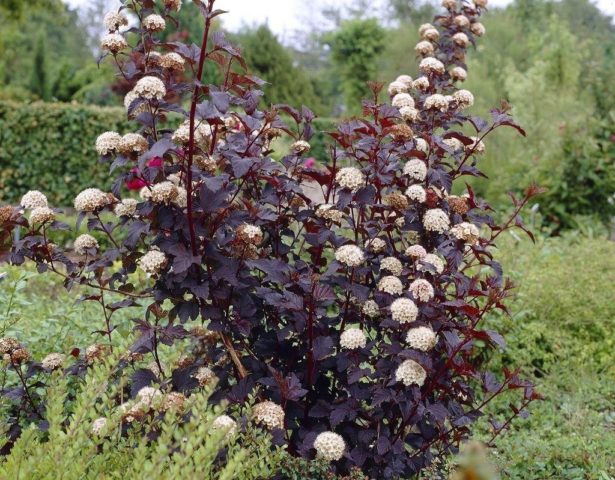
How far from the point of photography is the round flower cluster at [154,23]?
1.87 meters

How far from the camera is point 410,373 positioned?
1.81m

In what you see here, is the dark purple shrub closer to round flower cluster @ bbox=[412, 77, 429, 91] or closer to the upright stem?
the upright stem

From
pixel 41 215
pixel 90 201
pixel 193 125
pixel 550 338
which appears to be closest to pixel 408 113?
pixel 193 125

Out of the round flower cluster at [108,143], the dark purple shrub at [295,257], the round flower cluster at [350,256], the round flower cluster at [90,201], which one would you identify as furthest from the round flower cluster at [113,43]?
the round flower cluster at [350,256]

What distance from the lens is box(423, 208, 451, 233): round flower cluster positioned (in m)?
1.95

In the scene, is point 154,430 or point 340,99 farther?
point 340,99

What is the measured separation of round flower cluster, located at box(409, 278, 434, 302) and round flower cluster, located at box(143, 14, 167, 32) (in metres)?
0.98

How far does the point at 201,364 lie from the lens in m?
2.08

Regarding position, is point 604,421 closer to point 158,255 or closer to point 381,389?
point 381,389

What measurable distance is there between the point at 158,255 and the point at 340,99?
27.8 metres

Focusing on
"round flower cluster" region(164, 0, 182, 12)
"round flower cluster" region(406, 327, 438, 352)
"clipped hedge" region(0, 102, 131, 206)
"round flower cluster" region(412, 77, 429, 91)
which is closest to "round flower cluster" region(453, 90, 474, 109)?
"round flower cluster" region(412, 77, 429, 91)

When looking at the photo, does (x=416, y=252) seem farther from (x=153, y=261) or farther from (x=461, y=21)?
(x=461, y=21)

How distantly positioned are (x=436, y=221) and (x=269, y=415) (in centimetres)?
72

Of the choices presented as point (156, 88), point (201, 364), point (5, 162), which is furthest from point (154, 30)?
point (5, 162)
